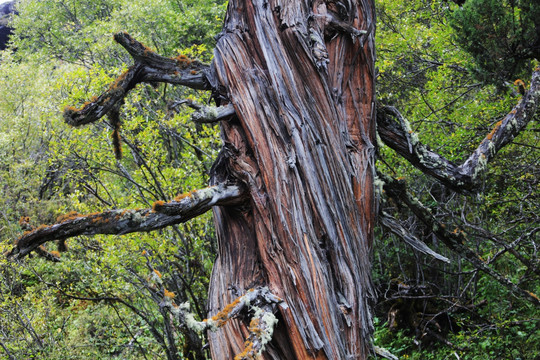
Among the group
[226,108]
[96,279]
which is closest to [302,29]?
[226,108]

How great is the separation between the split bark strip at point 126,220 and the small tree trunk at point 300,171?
0.24 m

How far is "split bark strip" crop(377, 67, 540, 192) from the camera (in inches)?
133

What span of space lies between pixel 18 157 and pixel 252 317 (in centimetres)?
1764

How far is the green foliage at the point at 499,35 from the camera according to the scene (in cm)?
498

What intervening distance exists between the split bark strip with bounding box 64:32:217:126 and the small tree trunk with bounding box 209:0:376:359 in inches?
10.9

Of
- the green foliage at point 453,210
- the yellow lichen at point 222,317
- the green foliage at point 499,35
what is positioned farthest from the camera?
the green foliage at point 453,210

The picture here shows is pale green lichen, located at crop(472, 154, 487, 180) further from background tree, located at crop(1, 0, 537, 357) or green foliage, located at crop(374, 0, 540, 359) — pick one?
green foliage, located at crop(374, 0, 540, 359)

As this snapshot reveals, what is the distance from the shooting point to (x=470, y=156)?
11.6 ft

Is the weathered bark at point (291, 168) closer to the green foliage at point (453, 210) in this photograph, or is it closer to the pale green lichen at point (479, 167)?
the pale green lichen at point (479, 167)

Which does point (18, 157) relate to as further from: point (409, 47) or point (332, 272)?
point (332, 272)

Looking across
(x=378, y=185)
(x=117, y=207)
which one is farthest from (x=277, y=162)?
(x=117, y=207)

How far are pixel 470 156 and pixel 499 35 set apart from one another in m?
2.52

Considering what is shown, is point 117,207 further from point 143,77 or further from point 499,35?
point 499,35

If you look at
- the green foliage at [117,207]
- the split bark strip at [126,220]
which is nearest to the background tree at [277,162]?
the split bark strip at [126,220]
